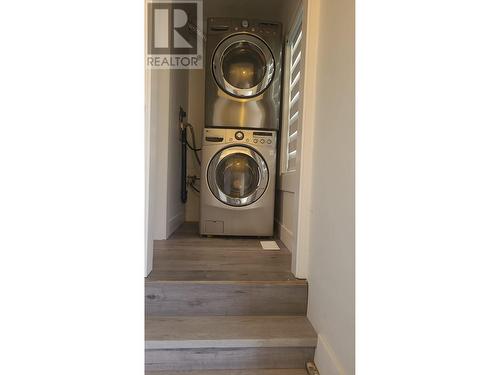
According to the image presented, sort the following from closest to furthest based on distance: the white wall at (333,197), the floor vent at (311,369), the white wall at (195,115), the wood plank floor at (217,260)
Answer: the white wall at (333,197)
the floor vent at (311,369)
the wood plank floor at (217,260)
the white wall at (195,115)

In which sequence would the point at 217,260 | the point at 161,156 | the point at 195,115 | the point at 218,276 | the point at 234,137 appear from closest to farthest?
the point at 218,276, the point at 217,260, the point at 161,156, the point at 234,137, the point at 195,115

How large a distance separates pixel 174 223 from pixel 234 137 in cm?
92

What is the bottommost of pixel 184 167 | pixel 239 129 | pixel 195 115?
pixel 184 167

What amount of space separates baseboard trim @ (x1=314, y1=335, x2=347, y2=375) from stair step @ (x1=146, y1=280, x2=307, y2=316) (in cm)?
24

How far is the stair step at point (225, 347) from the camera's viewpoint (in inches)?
48.1

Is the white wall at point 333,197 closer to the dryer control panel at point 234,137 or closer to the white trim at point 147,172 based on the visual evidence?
the white trim at point 147,172

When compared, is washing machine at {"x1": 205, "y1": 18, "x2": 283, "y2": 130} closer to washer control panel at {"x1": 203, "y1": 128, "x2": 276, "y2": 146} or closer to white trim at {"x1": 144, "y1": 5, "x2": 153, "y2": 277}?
washer control panel at {"x1": 203, "y1": 128, "x2": 276, "y2": 146}

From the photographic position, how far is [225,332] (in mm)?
1276

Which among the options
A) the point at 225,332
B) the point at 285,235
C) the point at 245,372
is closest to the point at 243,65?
the point at 285,235

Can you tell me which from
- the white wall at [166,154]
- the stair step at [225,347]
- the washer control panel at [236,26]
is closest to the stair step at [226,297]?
the stair step at [225,347]

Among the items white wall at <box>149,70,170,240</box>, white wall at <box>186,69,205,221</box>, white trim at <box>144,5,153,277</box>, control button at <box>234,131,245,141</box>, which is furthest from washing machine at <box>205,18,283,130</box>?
white trim at <box>144,5,153,277</box>

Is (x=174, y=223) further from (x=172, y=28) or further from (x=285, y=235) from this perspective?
(x=172, y=28)
